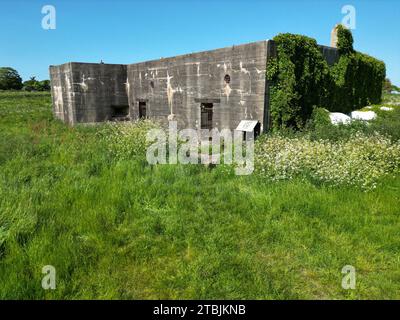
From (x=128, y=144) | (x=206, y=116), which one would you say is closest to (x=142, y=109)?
(x=206, y=116)

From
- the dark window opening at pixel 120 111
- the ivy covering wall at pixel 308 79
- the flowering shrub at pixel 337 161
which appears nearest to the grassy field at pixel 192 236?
the flowering shrub at pixel 337 161

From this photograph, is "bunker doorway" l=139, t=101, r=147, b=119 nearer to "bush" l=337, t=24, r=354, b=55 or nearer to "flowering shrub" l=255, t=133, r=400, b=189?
"flowering shrub" l=255, t=133, r=400, b=189

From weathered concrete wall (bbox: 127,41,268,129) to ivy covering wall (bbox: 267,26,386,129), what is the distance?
60 centimetres

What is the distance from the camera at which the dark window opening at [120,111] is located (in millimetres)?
17388

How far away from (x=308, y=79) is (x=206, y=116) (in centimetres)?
457

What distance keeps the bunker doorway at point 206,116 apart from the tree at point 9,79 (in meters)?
73.5

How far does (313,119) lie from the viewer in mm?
10359

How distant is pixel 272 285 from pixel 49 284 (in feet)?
8.57

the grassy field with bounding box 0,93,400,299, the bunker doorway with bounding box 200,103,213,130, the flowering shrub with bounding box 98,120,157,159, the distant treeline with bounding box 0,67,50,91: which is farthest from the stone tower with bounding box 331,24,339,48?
the distant treeline with bounding box 0,67,50,91

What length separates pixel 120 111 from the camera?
17750 millimetres

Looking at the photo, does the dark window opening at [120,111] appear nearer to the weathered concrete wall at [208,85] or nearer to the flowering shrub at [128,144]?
the weathered concrete wall at [208,85]

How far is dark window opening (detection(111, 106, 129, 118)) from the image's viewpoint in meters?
17.4
